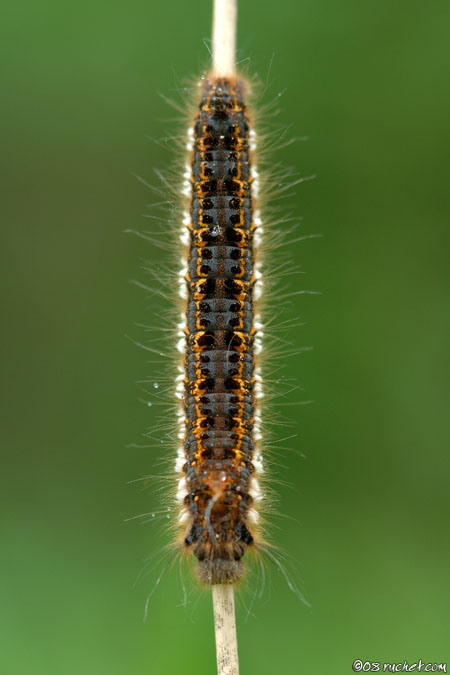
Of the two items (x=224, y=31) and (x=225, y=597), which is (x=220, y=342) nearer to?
(x=225, y=597)

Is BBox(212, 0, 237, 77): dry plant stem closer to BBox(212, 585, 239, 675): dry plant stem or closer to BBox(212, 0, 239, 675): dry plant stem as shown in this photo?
BBox(212, 0, 239, 675): dry plant stem

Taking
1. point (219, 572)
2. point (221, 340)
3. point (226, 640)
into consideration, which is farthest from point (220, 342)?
point (226, 640)

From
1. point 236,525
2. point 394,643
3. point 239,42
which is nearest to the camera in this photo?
point 236,525

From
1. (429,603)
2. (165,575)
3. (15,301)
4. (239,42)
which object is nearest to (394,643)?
(429,603)

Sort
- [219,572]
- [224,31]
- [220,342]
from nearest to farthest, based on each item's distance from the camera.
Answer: [219,572], [220,342], [224,31]

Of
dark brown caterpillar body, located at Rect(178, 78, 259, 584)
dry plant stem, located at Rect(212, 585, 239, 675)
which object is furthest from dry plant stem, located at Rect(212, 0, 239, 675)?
dark brown caterpillar body, located at Rect(178, 78, 259, 584)

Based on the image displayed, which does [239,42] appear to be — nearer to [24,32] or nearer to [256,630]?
[24,32]
